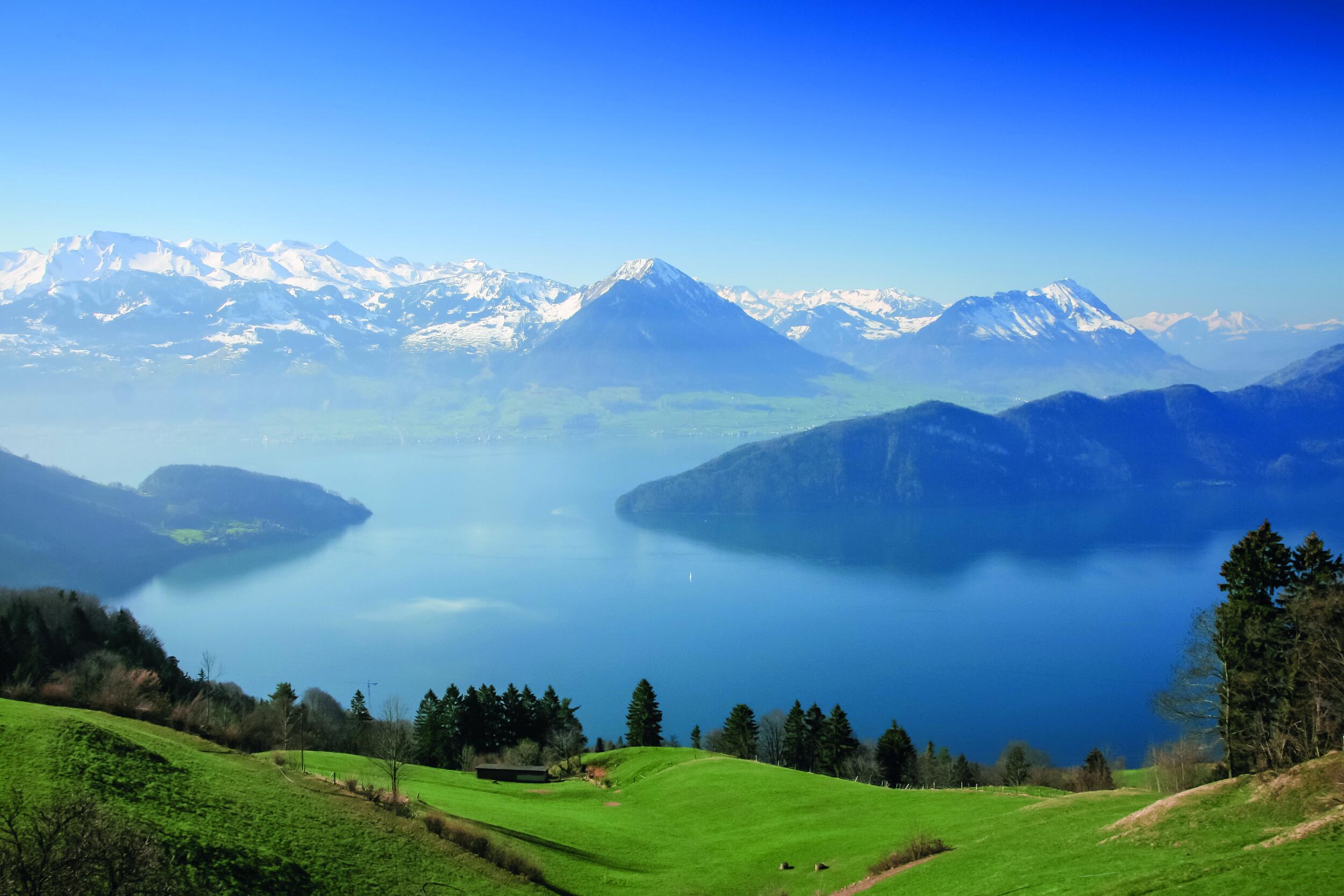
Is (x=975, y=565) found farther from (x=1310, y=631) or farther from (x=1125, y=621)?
(x=1310, y=631)

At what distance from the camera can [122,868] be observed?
44.1ft

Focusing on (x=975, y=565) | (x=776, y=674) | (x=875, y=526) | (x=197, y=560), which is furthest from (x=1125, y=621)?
(x=197, y=560)

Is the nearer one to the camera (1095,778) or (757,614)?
(1095,778)

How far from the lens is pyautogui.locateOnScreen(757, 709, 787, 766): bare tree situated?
5621 cm

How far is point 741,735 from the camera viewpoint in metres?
53.8

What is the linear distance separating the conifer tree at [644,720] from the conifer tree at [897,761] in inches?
585

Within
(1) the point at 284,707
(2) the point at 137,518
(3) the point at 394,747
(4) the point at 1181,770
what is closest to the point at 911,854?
(4) the point at 1181,770

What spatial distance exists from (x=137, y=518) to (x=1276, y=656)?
583 ft

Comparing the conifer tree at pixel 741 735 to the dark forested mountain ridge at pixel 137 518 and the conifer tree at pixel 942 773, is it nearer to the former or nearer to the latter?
the conifer tree at pixel 942 773

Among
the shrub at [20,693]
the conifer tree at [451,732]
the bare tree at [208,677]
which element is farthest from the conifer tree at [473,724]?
the shrub at [20,693]

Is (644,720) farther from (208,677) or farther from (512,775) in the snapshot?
(208,677)

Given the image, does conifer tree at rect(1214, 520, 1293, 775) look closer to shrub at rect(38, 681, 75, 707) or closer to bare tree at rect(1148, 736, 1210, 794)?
bare tree at rect(1148, 736, 1210, 794)

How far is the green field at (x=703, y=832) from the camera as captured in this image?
51.8 feet

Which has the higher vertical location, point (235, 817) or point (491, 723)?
point (235, 817)
